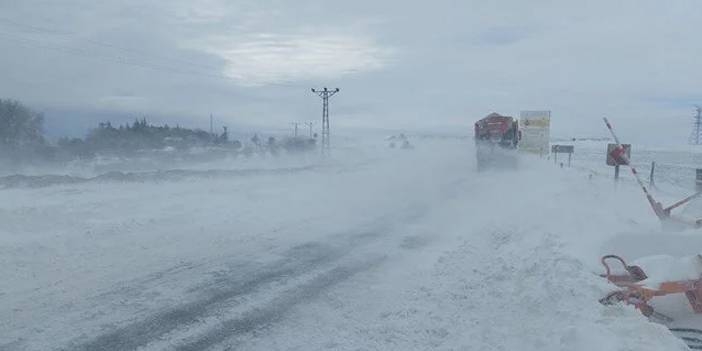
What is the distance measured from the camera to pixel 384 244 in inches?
427

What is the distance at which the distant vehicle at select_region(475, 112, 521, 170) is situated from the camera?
29516 mm

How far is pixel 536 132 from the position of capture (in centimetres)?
3444

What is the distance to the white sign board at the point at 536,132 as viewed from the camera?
34219mm

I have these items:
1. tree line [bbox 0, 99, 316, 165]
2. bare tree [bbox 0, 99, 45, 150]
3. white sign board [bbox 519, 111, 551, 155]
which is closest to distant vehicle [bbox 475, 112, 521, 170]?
white sign board [bbox 519, 111, 551, 155]

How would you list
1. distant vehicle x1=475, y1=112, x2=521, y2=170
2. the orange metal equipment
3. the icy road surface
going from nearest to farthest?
the icy road surface < the orange metal equipment < distant vehicle x1=475, y1=112, x2=521, y2=170

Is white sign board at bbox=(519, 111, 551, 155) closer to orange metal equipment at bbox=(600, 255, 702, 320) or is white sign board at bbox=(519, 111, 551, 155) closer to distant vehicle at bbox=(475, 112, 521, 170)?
distant vehicle at bbox=(475, 112, 521, 170)

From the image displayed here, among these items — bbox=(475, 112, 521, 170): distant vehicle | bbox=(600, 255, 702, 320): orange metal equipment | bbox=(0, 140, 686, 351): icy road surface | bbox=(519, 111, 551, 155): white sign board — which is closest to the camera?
bbox=(0, 140, 686, 351): icy road surface

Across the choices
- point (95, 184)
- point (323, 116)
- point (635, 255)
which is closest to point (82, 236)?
point (635, 255)

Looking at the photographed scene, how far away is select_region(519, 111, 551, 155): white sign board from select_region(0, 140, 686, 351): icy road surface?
1809cm

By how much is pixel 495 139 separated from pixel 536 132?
4.19 metres

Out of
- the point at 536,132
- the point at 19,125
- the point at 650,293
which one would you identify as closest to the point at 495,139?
the point at 536,132

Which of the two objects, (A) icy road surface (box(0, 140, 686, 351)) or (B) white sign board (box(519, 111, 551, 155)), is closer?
(A) icy road surface (box(0, 140, 686, 351))

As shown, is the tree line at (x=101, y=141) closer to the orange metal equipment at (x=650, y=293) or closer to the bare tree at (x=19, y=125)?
the bare tree at (x=19, y=125)

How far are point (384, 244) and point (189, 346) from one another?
5.74m
